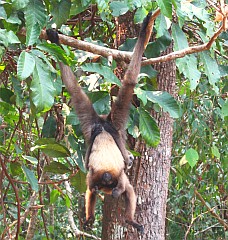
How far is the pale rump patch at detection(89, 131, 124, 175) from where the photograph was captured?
3.04m

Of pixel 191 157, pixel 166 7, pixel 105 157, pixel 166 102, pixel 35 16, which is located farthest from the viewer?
pixel 191 157

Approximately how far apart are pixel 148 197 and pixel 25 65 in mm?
2016

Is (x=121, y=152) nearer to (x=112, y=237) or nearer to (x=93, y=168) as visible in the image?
(x=93, y=168)

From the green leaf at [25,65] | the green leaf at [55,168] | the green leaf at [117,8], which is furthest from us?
the green leaf at [55,168]

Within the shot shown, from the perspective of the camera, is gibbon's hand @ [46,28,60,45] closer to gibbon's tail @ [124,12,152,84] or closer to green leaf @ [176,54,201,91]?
gibbon's tail @ [124,12,152,84]

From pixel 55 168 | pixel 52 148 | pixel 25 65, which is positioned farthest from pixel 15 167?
pixel 25 65

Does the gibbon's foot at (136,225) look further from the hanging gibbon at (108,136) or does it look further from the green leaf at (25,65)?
the green leaf at (25,65)

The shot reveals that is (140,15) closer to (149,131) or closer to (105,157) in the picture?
(149,131)

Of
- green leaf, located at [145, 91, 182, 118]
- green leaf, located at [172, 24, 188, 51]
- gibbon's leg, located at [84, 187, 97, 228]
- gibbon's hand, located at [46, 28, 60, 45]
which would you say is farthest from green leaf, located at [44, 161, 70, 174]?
green leaf, located at [172, 24, 188, 51]

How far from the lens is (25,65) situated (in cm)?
217

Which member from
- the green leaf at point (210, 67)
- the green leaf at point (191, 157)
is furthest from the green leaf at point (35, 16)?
the green leaf at point (191, 157)

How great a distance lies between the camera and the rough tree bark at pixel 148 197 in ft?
12.5

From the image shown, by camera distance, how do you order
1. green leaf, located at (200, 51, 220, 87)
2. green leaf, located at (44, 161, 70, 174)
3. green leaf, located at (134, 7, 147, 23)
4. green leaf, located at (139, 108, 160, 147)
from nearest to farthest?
green leaf, located at (134, 7, 147, 23) < green leaf, located at (139, 108, 160, 147) < green leaf, located at (200, 51, 220, 87) < green leaf, located at (44, 161, 70, 174)

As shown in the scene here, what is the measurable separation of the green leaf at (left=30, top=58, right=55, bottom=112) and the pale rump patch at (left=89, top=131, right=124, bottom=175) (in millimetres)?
857
